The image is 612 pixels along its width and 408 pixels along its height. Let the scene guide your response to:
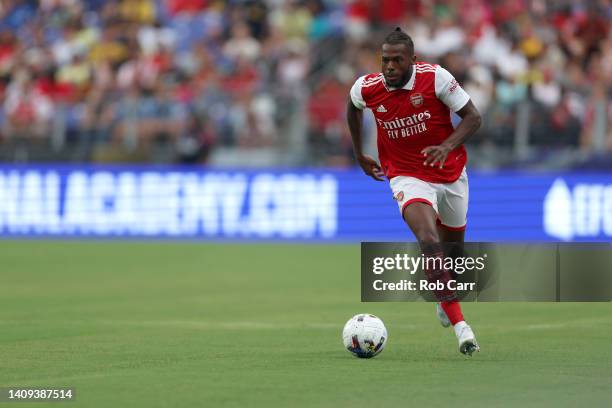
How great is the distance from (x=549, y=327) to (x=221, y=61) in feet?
49.8

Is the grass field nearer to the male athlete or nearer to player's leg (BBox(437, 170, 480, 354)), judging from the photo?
player's leg (BBox(437, 170, 480, 354))

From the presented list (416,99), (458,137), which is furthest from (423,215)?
(416,99)

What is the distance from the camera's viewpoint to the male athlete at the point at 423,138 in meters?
9.61

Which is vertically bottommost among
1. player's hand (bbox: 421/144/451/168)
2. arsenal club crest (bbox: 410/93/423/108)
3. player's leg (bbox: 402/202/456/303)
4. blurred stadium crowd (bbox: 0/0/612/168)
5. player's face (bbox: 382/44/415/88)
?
player's leg (bbox: 402/202/456/303)

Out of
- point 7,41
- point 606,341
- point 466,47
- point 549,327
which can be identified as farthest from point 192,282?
point 7,41

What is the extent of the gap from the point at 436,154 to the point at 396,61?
80 cm

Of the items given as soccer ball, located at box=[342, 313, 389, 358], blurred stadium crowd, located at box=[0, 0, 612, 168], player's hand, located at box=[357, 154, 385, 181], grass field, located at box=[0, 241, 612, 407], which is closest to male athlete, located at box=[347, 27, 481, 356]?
player's hand, located at box=[357, 154, 385, 181]

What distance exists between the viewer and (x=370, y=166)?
423 inches

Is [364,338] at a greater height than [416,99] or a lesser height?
lesser

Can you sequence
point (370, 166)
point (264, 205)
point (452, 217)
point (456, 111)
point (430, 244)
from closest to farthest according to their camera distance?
point (430, 244)
point (456, 111)
point (452, 217)
point (370, 166)
point (264, 205)

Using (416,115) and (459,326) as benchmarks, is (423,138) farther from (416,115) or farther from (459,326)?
(459,326)

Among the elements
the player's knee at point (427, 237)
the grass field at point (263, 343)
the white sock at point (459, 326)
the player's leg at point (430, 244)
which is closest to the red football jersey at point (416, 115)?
the player's leg at point (430, 244)

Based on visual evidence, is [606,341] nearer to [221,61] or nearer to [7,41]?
[221,61]

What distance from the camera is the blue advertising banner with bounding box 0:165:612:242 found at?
838 inches
